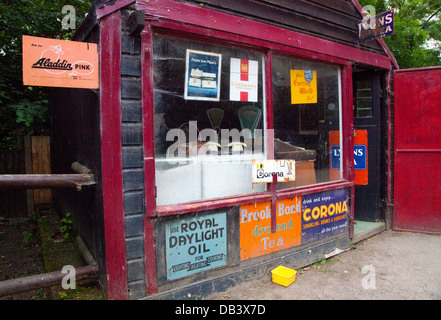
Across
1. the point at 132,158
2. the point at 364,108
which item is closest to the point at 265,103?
the point at 132,158

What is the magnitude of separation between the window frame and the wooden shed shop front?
0.01 metres

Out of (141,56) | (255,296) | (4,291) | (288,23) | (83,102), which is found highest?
(288,23)

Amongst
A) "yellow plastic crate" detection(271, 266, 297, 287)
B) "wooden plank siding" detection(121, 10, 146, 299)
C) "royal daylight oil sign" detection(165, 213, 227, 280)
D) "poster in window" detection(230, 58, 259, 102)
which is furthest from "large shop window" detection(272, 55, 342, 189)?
"wooden plank siding" detection(121, 10, 146, 299)

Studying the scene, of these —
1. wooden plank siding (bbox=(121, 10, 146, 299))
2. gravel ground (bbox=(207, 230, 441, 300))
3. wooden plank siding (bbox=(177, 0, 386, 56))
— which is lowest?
gravel ground (bbox=(207, 230, 441, 300))

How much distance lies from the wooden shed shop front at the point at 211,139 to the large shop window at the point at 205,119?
1 cm

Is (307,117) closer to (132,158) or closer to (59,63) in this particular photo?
(132,158)

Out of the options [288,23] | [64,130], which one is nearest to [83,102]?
[64,130]

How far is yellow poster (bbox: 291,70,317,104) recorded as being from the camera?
13.1 feet

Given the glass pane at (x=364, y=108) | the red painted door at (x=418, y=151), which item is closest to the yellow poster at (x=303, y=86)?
the glass pane at (x=364, y=108)

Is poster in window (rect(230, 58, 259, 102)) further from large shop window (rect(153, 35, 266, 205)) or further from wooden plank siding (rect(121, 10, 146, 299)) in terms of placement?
wooden plank siding (rect(121, 10, 146, 299))

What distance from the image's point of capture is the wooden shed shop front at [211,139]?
102 inches

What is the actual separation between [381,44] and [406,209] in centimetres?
274

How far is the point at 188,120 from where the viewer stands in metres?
3.16

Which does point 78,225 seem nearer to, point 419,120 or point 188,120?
point 188,120
